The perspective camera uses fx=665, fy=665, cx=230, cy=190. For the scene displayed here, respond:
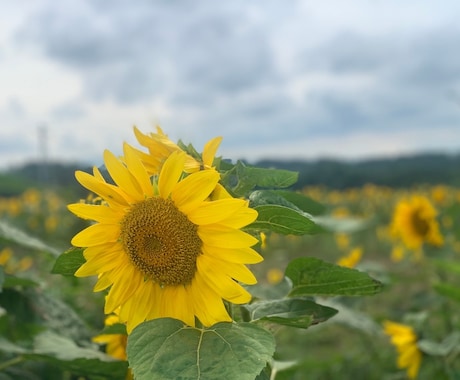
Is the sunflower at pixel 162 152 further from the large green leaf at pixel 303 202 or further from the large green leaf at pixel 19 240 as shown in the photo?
the large green leaf at pixel 19 240

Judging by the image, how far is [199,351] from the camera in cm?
89

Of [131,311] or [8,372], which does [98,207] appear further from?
[8,372]

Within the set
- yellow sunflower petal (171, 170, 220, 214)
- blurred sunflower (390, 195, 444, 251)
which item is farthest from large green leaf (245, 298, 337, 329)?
blurred sunflower (390, 195, 444, 251)

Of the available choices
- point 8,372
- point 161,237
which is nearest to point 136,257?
point 161,237

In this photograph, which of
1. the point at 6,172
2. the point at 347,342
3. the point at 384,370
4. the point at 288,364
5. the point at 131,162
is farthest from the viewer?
the point at 6,172

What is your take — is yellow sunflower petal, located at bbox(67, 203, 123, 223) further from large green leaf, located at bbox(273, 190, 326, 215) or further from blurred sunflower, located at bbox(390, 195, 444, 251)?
blurred sunflower, located at bbox(390, 195, 444, 251)

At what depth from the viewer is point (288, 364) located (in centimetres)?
141

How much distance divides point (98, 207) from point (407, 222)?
10.1 feet

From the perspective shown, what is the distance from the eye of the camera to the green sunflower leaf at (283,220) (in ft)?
3.09

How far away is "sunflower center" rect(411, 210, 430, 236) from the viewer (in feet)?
12.3

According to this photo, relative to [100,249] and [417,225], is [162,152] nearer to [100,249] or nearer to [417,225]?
[100,249]

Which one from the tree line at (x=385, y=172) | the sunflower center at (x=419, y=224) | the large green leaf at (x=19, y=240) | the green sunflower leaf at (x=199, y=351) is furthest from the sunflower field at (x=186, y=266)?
the tree line at (x=385, y=172)

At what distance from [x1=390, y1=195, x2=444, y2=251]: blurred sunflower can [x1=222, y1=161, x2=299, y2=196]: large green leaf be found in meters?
2.86

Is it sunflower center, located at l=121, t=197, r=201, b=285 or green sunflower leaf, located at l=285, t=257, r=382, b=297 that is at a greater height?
sunflower center, located at l=121, t=197, r=201, b=285
